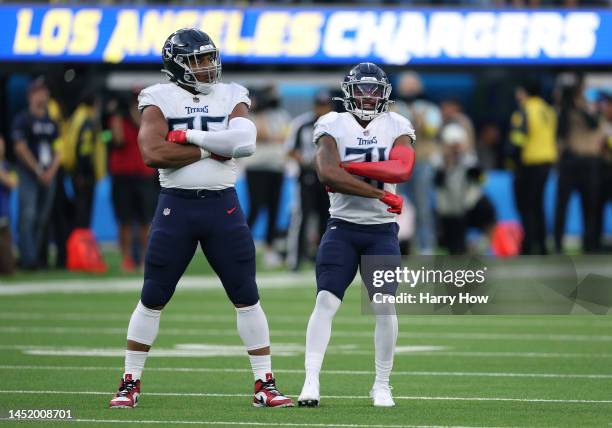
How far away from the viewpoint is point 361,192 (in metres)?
8.38

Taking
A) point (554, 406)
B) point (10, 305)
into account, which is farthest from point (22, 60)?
point (554, 406)

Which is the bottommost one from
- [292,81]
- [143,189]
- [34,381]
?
[34,381]

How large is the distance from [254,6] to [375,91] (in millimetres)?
16285

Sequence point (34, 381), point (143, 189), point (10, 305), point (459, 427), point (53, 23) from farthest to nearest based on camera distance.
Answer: point (53, 23) → point (143, 189) → point (10, 305) → point (34, 381) → point (459, 427)

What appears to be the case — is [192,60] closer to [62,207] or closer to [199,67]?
[199,67]

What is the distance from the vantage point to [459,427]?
7.50 metres

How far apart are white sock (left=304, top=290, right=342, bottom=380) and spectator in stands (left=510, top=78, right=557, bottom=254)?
1174cm

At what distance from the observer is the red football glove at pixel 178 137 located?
820cm

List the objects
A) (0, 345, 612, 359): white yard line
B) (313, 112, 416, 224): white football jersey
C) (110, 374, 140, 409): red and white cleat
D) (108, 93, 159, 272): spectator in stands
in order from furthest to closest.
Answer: (108, 93, 159, 272): spectator in stands < (0, 345, 612, 359): white yard line < (313, 112, 416, 224): white football jersey < (110, 374, 140, 409): red and white cleat

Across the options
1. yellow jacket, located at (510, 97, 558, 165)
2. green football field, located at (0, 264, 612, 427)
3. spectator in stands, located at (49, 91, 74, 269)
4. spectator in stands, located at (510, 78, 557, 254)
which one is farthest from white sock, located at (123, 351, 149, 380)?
yellow jacket, located at (510, 97, 558, 165)

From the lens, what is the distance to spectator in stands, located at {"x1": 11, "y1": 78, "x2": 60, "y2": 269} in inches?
710

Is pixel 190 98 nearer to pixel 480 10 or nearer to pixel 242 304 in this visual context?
pixel 242 304

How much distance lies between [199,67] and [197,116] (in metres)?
0.26

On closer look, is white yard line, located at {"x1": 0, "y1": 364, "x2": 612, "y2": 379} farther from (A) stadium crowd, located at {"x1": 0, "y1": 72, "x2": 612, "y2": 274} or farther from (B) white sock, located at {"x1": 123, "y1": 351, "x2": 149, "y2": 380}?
(A) stadium crowd, located at {"x1": 0, "y1": 72, "x2": 612, "y2": 274}
